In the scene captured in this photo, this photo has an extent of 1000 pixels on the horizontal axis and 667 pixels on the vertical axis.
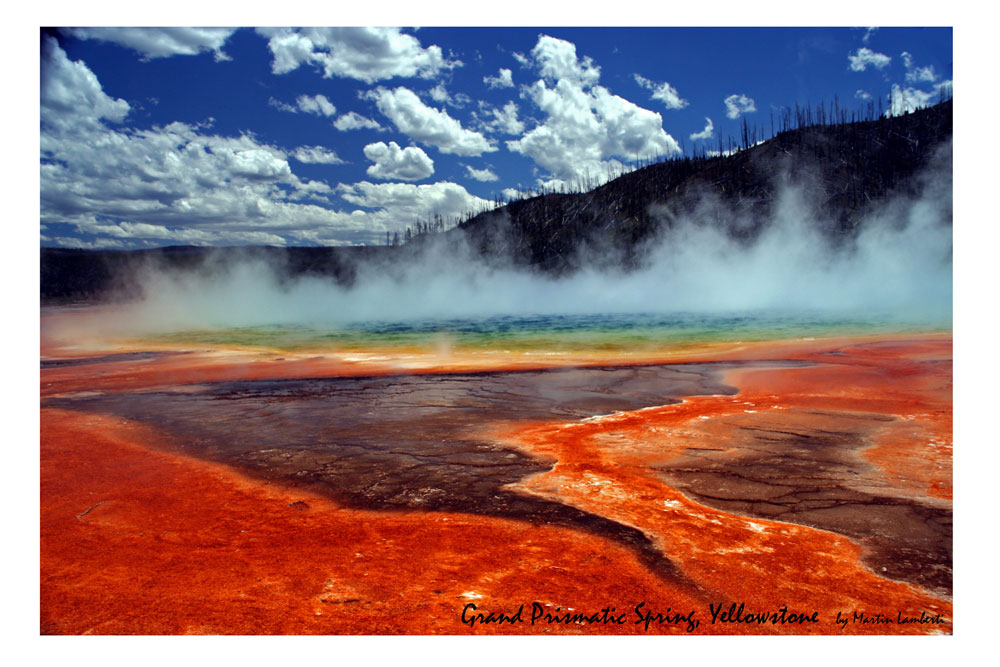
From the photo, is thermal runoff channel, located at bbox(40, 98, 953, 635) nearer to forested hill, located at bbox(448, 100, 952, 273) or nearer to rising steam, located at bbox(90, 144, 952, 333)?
rising steam, located at bbox(90, 144, 952, 333)

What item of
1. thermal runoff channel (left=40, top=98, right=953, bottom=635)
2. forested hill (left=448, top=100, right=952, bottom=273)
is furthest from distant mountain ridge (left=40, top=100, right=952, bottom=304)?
thermal runoff channel (left=40, top=98, right=953, bottom=635)

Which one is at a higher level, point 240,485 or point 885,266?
point 885,266

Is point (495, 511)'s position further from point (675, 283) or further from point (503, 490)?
point (675, 283)

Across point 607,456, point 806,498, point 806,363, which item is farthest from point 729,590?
point 806,363

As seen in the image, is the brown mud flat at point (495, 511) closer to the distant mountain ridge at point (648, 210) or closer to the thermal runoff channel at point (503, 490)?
the thermal runoff channel at point (503, 490)

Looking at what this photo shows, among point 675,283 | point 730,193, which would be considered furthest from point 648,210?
point 675,283
